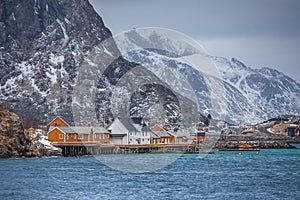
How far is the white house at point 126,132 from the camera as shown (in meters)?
165

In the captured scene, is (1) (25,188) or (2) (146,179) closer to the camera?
(1) (25,188)

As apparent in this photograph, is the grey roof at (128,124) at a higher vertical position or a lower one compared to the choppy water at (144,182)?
higher

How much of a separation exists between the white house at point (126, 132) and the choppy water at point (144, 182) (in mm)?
49452

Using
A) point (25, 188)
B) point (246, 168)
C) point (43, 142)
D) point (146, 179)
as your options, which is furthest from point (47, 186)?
point (43, 142)

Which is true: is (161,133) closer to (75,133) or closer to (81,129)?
(81,129)

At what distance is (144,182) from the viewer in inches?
3378

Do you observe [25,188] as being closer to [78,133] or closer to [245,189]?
[245,189]

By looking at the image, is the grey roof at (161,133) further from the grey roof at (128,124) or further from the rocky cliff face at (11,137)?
the rocky cliff face at (11,137)

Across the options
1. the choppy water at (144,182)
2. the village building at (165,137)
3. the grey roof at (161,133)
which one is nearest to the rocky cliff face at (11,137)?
the choppy water at (144,182)

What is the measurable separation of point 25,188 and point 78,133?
248ft

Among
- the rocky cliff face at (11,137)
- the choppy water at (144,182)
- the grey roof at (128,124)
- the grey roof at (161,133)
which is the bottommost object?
the choppy water at (144,182)

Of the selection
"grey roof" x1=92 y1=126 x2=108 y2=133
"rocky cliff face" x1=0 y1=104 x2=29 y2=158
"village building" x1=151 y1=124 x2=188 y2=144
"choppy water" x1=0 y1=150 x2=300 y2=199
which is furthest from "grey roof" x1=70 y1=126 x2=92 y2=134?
"choppy water" x1=0 y1=150 x2=300 y2=199

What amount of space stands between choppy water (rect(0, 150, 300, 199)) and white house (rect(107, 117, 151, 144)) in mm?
49452

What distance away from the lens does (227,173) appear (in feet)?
330
